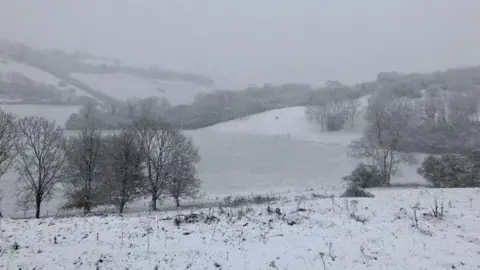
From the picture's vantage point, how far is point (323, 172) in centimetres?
5684

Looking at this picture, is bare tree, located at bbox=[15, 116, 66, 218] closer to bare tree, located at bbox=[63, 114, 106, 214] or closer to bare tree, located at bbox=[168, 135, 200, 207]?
bare tree, located at bbox=[63, 114, 106, 214]

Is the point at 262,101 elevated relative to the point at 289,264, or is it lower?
elevated

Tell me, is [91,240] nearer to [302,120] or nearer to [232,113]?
[302,120]

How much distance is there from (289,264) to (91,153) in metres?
29.9

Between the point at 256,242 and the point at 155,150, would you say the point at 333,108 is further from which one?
the point at 256,242

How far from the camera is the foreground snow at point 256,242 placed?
8.34 metres

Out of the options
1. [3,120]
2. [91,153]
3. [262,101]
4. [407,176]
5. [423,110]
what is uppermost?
[262,101]

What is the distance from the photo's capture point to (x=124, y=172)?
30844mm

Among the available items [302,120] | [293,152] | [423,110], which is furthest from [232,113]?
[423,110]

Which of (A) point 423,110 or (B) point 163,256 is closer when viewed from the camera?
(B) point 163,256

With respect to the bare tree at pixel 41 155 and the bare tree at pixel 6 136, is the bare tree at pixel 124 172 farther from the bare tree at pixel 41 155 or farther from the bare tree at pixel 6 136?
the bare tree at pixel 6 136

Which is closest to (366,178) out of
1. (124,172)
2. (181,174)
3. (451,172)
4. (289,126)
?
(451,172)

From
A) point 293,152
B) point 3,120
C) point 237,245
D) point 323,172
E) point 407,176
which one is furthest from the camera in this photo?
point 293,152

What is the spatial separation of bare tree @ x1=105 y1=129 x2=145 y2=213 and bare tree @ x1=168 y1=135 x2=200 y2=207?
3.41m
